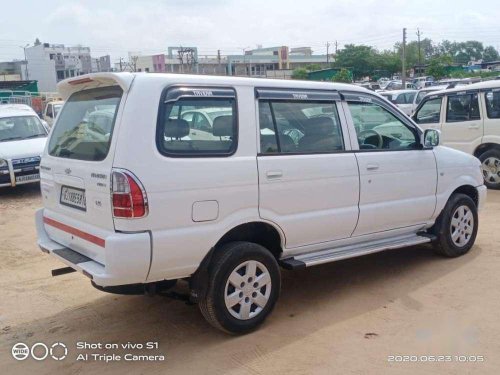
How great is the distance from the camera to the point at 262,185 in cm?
408

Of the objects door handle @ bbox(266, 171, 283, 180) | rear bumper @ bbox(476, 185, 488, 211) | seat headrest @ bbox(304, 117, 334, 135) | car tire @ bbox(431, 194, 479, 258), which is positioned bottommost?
car tire @ bbox(431, 194, 479, 258)

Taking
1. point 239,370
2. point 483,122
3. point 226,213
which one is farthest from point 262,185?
point 483,122

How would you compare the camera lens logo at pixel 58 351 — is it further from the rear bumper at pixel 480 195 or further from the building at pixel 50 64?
the building at pixel 50 64

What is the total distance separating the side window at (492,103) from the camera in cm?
947

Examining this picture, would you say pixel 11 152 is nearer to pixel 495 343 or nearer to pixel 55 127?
pixel 55 127

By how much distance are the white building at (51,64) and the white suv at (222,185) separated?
65.9 m

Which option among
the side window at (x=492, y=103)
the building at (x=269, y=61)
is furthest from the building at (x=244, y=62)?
the side window at (x=492, y=103)

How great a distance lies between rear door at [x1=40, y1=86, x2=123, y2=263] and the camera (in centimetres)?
369

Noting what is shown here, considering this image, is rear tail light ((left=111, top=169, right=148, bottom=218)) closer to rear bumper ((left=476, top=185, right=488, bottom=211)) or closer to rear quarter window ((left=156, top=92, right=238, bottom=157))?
rear quarter window ((left=156, top=92, right=238, bottom=157))

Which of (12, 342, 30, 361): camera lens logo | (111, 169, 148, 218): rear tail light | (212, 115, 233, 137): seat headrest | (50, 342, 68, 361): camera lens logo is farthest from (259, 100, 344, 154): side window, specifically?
(12, 342, 30, 361): camera lens logo

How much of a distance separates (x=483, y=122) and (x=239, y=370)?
309 inches

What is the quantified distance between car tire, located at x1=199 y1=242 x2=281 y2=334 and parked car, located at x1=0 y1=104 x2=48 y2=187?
8.06m

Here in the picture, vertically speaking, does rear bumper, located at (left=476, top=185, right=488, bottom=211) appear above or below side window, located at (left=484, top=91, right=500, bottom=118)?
below

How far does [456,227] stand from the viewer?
5.77 m
